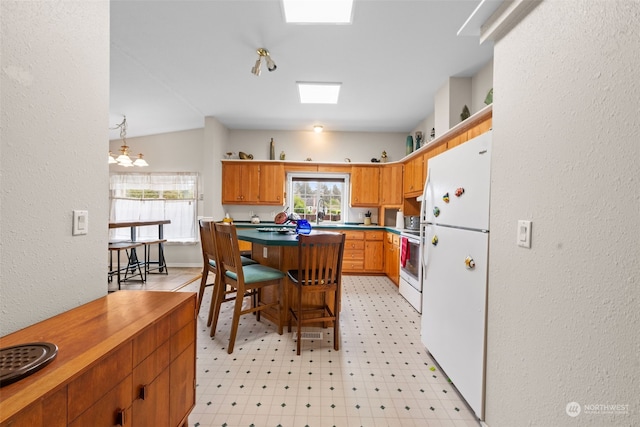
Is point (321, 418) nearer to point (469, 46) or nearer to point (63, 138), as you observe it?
point (63, 138)

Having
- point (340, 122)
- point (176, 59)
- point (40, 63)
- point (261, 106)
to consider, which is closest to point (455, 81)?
point (340, 122)

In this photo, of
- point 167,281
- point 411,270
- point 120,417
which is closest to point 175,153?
point 167,281

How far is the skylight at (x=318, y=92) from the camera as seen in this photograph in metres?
3.28

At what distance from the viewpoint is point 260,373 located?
6.08 feet

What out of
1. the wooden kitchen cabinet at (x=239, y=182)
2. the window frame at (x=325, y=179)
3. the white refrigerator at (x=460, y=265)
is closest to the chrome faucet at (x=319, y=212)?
the window frame at (x=325, y=179)

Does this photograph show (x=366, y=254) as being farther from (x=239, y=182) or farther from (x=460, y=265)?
(x=460, y=265)

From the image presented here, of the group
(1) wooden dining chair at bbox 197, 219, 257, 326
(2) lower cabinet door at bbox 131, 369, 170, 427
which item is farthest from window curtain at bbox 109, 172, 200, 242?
(2) lower cabinet door at bbox 131, 369, 170, 427

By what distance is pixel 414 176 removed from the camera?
13.3 ft

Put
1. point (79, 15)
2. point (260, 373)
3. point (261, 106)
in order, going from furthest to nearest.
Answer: point (261, 106), point (260, 373), point (79, 15)

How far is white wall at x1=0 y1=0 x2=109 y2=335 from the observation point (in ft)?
2.79

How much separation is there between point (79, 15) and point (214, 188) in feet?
12.3

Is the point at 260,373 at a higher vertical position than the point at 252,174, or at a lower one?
lower

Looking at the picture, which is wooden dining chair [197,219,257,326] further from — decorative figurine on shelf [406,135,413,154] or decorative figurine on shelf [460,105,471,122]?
decorative figurine on shelf [406,135,413,154]

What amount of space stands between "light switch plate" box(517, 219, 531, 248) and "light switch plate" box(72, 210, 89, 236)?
196 cm
